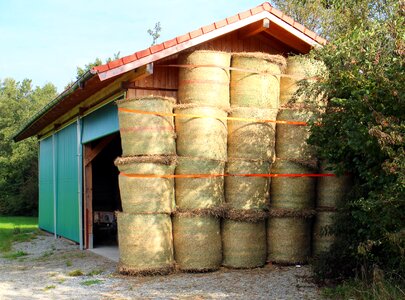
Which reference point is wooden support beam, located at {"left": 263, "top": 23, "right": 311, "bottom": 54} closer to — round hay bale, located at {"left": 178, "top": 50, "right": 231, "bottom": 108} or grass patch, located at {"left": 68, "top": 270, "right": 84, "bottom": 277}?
round hay bale, located at {"left": 178, "top": 50, "right": 231, "bottom": 108}

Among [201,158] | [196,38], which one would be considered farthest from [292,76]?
[201,158]

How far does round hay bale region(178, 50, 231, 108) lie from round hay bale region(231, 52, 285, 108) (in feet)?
0.61

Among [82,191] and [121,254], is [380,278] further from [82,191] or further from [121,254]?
[82,191]

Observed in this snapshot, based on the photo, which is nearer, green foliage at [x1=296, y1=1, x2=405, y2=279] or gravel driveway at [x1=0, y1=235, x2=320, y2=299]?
green foliage at [x1=296, y1=1, x2=405, y2=279]

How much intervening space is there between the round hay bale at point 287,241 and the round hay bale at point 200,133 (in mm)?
1497

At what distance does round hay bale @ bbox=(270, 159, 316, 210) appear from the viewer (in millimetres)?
9375

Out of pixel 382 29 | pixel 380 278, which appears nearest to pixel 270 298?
pixel 380 278

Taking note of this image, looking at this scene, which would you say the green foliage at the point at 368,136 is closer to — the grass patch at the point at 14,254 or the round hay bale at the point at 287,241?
the round hay bale at the point at 287,241

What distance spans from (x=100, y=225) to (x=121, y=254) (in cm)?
664

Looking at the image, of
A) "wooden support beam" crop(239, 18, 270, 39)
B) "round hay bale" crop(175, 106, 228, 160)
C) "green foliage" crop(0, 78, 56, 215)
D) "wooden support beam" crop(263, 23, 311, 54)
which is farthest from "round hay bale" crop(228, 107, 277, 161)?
"green foliage" crop(0, 78, 56, 215)

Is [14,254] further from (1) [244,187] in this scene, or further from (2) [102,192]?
(1) [244,187]

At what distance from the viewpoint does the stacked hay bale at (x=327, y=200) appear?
9250 mm

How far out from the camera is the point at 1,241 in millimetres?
15703

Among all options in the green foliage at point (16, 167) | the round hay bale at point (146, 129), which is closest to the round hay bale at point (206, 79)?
the round hay bale at point (146, 129)
